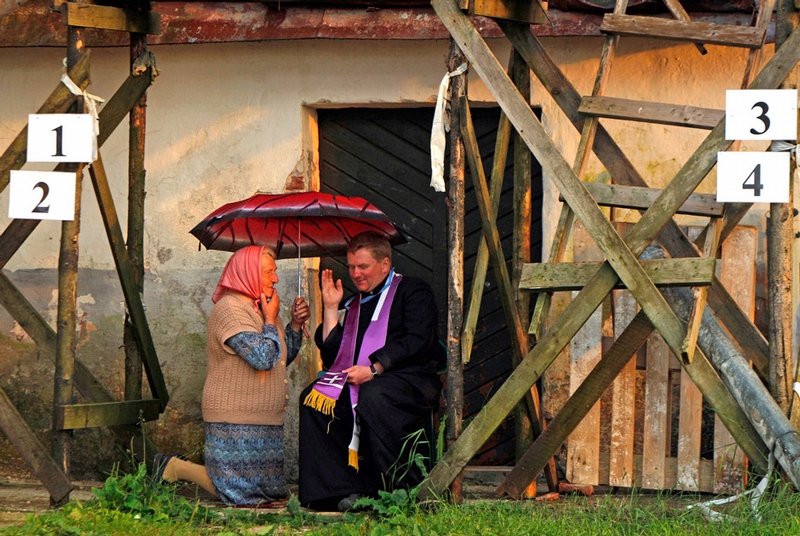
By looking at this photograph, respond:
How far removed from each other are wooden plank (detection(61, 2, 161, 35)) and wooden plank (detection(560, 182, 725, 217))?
101 inches

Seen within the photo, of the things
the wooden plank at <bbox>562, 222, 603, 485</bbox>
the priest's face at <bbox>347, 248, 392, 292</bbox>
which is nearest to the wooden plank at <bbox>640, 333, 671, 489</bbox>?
the wooden plank at <bbox>562, 222, 603, 485</bbox>

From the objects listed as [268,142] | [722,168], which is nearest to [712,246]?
[722,168]

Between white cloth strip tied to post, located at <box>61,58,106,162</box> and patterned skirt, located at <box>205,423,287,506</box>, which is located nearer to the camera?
white cloth strip tied to post, located at <box>61,58,106,162</box>

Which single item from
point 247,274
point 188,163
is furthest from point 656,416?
point 188,163

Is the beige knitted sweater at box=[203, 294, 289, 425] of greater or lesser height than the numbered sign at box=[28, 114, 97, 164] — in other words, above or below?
below

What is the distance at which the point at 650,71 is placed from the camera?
657 cm

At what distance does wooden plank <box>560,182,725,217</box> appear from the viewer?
5.32m

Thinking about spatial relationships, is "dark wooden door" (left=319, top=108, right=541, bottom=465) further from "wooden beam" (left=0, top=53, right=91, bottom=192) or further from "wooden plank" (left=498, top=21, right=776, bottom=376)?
"wooden beam" (left=0, top=53, right=91, bottom=192)

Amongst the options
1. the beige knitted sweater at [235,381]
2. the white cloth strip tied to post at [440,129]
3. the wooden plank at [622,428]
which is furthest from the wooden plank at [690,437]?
the beige knitted sweater at [235,381]

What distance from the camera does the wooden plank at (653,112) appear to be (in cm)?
523

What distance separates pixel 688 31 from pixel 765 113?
2.65ft

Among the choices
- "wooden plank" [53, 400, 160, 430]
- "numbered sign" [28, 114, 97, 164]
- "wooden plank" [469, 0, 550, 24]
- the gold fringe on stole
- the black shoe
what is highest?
"wooden plank" [469, 0, 550, 24]

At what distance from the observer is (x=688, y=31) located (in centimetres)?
533

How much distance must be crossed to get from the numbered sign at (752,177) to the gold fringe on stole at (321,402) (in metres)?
2.26
